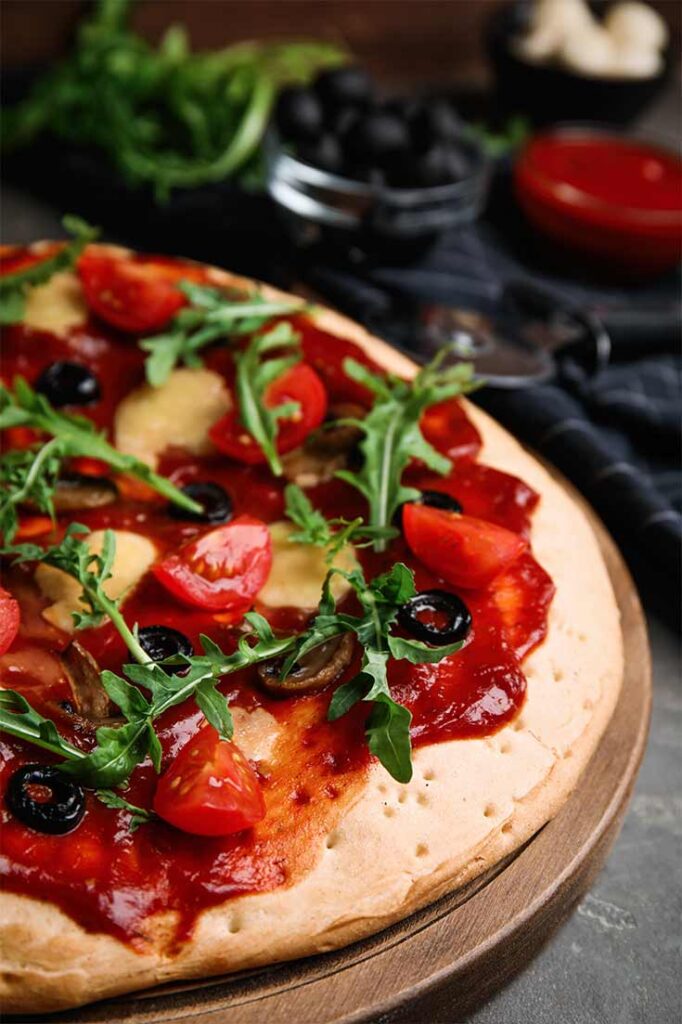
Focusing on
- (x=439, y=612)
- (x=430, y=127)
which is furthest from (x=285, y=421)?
(x=430, y=127)

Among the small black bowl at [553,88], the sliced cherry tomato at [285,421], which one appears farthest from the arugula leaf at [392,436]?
the small black bowl at [553,88]

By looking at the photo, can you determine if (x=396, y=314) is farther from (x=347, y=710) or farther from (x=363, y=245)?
(x=347, y=710)

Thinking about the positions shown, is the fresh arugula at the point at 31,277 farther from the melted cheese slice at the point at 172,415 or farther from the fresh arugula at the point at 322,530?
the fresh arugula at the point at 322,530

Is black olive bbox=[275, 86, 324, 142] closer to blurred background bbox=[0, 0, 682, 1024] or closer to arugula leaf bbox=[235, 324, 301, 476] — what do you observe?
blurred background bbox=[0, 0, 682, 1024]

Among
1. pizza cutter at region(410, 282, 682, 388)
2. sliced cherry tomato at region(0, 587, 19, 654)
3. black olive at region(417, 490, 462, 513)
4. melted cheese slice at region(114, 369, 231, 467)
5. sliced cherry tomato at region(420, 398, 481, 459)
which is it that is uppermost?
sliced cherry tomato at region(0, 587, 19, 654)

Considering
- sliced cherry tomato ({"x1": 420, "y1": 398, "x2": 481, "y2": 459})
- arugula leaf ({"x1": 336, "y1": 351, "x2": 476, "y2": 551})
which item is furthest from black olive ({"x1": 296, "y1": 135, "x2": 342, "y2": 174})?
sliced cherry tomato ({"x1": 420, "y1": 398, "x2": 481, "y2": 459})

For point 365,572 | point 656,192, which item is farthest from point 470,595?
point 656,192
